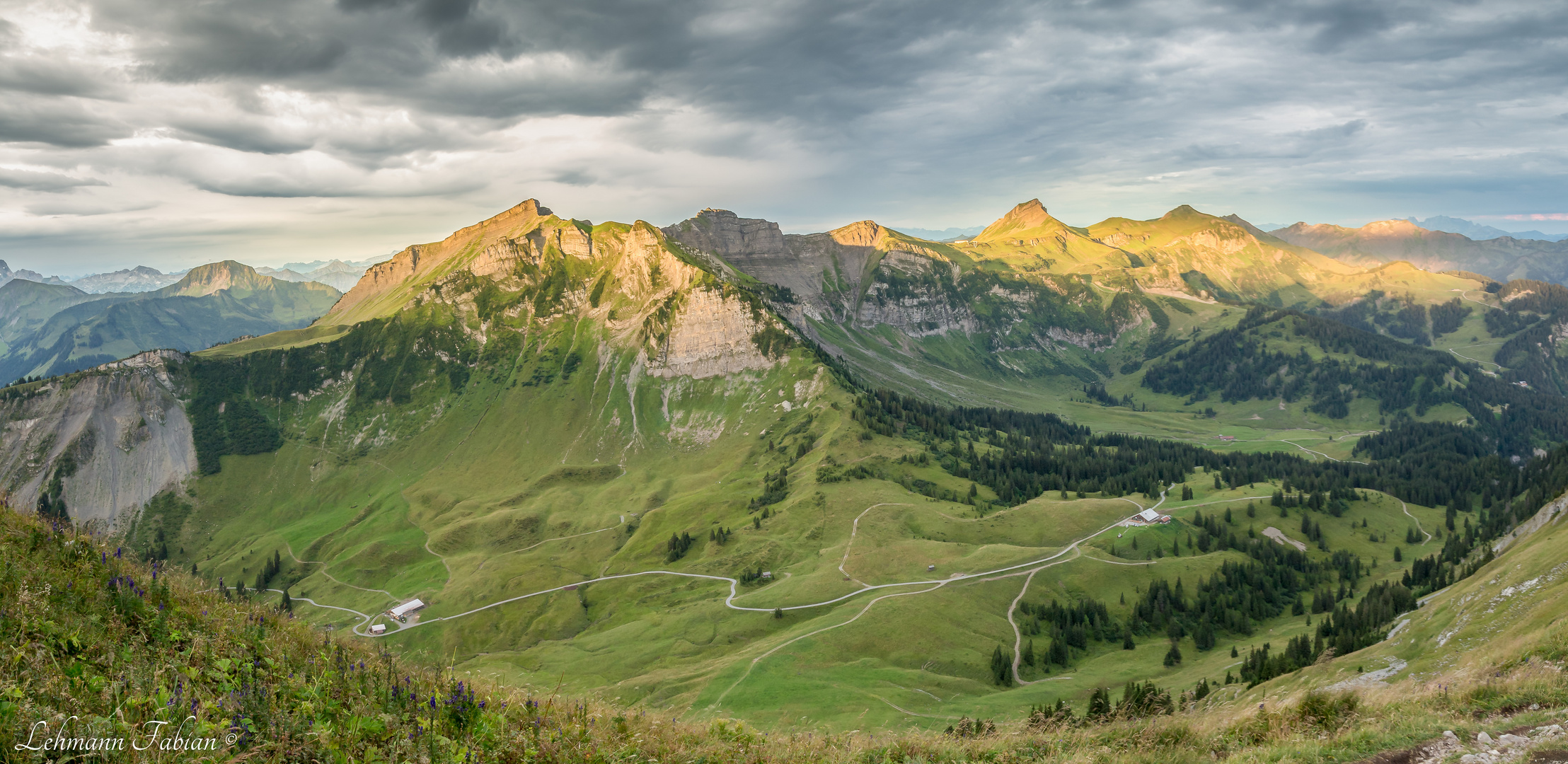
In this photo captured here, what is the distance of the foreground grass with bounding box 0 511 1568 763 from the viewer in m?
10.8

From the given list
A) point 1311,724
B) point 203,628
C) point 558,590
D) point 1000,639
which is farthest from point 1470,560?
point 558,590

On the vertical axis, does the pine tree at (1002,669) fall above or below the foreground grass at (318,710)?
below

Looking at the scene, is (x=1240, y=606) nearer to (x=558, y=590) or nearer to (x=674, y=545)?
(x=674, y=545)

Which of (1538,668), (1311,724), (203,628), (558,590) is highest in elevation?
(203,628)

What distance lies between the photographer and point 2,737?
865cm

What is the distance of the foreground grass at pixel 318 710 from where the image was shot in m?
10.8

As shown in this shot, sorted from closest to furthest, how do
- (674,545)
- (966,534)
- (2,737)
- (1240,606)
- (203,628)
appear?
1. (2,737)
2. (203,628)
3. (1240,606)
4. (966,534)
5. (674,545)

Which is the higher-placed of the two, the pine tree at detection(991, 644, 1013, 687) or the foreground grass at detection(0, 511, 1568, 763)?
the foreground grass at detection(0, 511, 1568, 763)

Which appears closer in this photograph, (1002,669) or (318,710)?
(318,710)

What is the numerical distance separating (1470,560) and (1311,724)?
134184 millimetres

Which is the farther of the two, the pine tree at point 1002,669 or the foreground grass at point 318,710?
the pine tree at point 1002,669

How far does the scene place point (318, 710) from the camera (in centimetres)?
1305

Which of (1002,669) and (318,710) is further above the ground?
(318,710)

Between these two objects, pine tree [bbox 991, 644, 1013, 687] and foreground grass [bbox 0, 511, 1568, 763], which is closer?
foreground grass [bbox 0, 511, 1568, 763]
